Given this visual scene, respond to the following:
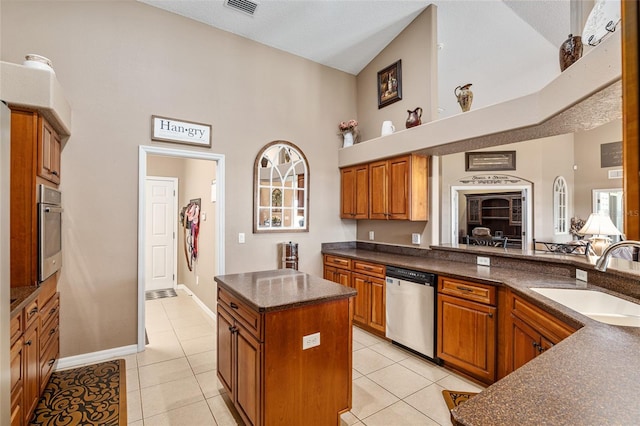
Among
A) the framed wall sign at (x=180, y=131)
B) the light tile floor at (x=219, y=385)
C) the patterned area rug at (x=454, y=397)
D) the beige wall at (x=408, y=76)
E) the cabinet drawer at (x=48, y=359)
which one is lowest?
the light tile floor at (x=219, y=385)

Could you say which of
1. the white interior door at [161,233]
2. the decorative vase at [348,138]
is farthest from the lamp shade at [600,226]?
the white interior door at [161,233]

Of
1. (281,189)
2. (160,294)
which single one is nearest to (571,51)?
(281,189)

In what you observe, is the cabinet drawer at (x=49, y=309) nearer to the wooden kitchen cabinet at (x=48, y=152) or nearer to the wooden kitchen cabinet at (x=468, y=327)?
the wooden kitchen cabinet at (x=48, y=152)

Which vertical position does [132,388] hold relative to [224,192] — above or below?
below

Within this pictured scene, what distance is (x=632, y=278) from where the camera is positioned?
189 centimetres

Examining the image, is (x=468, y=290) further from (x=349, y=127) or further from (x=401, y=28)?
(x=401, y=28)

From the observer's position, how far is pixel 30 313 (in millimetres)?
2025

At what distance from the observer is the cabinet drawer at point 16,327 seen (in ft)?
5.61

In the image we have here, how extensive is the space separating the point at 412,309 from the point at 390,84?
294 cm

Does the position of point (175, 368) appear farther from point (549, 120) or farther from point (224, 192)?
point (549, 120)

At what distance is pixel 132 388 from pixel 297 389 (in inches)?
64.9

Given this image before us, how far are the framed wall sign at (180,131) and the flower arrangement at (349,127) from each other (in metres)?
1.95

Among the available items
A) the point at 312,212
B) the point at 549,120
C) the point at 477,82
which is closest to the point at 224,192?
the point at 312,212

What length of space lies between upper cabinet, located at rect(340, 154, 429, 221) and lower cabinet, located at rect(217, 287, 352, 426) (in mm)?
1938
